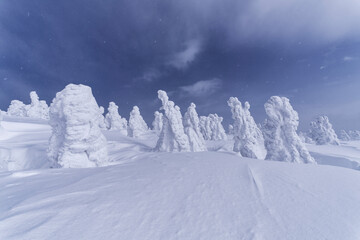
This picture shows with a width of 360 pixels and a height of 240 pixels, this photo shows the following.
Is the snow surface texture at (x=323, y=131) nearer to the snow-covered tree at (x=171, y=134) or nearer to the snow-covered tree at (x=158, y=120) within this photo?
the snow-covered tree at (x=171, y=134)

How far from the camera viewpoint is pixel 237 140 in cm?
2069

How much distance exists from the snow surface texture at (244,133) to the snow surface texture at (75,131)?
16845 millimetres

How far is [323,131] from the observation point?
38906 millimetres

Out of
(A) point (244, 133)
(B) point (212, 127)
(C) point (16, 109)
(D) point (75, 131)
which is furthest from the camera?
(B) point (212, 127)

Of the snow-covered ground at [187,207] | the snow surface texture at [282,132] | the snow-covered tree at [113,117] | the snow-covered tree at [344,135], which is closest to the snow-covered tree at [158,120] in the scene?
the snow-covered tree at [113,117]

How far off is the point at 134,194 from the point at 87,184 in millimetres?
2039

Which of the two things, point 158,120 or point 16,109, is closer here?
point 16,109

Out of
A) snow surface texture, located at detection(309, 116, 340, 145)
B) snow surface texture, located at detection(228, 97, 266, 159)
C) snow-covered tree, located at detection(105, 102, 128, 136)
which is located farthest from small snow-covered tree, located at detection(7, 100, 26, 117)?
snow surface texture, located at detection(309, 116, 340, 145)

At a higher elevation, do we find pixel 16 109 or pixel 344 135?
pixel 16 109

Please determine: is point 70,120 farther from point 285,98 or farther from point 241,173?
point 285,98

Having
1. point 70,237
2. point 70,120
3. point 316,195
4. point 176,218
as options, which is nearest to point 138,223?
point 176,218

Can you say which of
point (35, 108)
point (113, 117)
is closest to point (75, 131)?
point (113, 117)

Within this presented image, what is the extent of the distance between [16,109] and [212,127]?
70.4 metres

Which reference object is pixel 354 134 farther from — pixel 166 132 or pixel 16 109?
pixel 16 109
